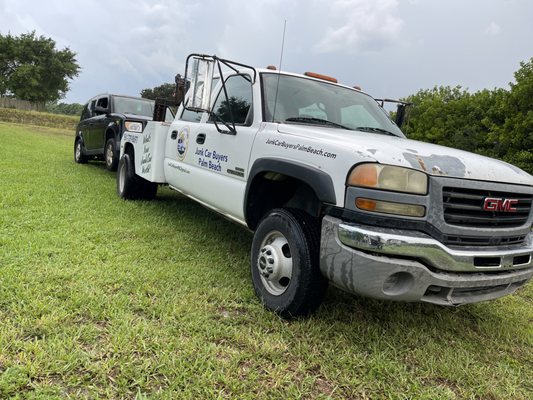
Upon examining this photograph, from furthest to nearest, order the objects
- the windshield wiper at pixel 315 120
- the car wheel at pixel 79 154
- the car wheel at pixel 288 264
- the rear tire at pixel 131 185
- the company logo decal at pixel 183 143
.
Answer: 1. the car wheel at pixel 79 154
2. the rear tire at pixel 131 185
3. the company logo decal at pixel 183 143
4. the windshield wiper at pixel 315 120
5. the car wheel at pixel 288 264

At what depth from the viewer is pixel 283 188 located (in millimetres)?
3451

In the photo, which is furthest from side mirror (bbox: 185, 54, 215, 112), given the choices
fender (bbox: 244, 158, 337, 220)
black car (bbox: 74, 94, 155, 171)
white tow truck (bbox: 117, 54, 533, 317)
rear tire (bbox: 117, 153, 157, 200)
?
black car (bbox: 74, 94, 155, 171)

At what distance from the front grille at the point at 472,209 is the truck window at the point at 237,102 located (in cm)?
183

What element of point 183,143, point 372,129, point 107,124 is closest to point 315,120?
point 372,129

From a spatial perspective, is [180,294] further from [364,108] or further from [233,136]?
[364,108]

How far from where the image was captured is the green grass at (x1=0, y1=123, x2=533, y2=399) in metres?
2.21

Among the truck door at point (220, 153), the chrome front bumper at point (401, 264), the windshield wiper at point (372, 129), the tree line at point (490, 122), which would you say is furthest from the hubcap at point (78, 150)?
the tree line at point (490, 122)

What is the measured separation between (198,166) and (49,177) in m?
4.48

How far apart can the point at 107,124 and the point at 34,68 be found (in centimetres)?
4175

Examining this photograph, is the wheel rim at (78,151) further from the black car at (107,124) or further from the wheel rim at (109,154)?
the wheel rim at (109,154)

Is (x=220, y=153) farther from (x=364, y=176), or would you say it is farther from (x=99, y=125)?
(x=99, y=125)

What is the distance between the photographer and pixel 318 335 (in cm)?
277

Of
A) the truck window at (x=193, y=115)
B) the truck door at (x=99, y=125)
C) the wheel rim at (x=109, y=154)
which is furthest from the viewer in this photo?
the truck door at (x=99, y=125)

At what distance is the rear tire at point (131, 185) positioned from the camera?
241 inches
